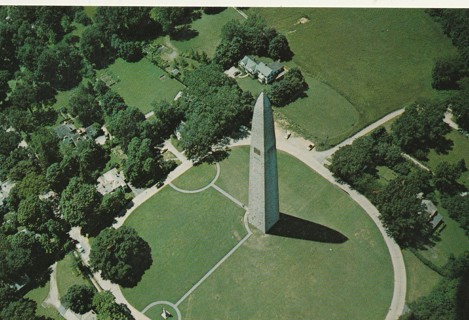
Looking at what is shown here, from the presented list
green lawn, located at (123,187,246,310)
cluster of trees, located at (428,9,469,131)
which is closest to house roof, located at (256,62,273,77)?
green lawn, located at (123,187,246,310)

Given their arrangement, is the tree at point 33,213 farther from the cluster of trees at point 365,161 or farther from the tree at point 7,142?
the cluster of trees at point 365,161

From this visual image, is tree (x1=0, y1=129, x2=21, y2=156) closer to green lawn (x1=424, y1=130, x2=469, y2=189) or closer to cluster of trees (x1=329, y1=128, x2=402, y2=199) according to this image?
cluster of trees (x1=329, y1=128, x2=402, y2=199)

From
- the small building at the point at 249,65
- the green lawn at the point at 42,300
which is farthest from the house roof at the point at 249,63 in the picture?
the green lawn at the point at 42,300

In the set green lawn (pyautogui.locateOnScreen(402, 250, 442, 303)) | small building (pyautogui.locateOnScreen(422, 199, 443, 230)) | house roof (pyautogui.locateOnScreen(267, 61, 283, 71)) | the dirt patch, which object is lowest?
green lawn (pyautogui.locateOnScreen(402, 250, 442, 303))

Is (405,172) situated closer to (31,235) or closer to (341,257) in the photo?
(341,257)

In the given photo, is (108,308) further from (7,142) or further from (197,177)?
(7,142)

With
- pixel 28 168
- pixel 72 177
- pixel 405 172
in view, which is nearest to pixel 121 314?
pixel 72 177
